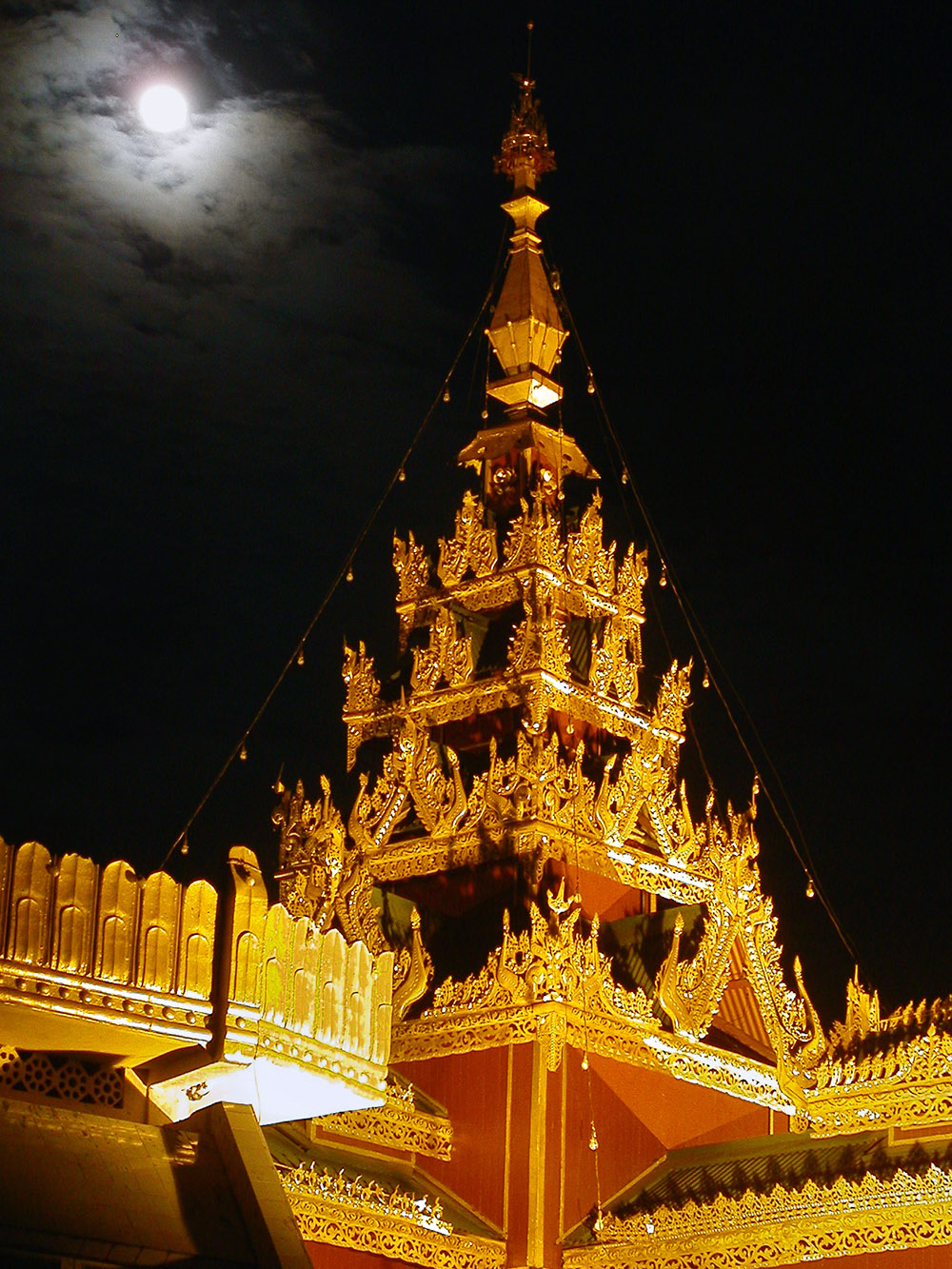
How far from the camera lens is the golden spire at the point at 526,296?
61.6ft

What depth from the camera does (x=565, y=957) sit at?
14227 mm

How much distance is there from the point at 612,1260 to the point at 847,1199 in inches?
67.1

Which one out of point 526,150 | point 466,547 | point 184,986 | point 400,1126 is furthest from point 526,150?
point 184,986

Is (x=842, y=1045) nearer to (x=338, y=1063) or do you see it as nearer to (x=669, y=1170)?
(x=669, y=1170)

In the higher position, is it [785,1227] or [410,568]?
[410,568]

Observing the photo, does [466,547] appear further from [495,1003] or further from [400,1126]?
[400,1126]

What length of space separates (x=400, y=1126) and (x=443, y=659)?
4.24 metres

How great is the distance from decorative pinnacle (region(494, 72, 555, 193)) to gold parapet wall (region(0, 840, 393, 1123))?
1209 centimetres

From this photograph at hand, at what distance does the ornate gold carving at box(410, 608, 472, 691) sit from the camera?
1686cm

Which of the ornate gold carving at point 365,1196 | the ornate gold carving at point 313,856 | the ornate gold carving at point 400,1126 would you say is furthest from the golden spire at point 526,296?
the ornate gold carving at point 365,1196

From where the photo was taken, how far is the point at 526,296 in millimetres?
18875

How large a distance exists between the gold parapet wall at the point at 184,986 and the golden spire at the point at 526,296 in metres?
10.7

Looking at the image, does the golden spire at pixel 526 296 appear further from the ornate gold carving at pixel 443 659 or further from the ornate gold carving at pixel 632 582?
the ornate gold carving at pixel 443 659

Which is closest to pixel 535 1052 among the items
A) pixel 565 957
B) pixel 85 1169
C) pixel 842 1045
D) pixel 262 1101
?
pixel 565 957
